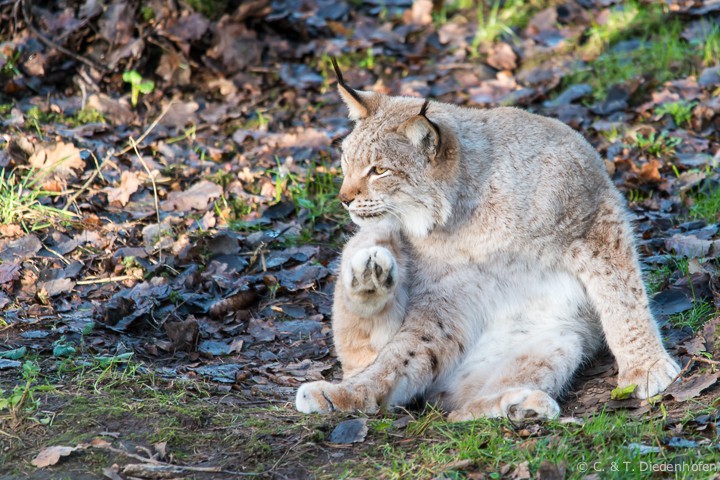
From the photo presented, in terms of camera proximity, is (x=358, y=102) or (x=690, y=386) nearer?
(x=690, y=386)

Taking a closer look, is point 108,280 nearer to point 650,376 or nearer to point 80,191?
point 80,191

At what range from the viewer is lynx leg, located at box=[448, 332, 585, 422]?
3.46 m

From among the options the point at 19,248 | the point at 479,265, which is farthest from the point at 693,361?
the point at 19,248

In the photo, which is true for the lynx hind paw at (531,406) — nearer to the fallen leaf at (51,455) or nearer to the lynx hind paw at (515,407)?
the lynx hind paw at (515,407)

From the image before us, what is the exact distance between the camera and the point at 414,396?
3.83m

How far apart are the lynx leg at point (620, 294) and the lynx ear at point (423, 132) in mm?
786

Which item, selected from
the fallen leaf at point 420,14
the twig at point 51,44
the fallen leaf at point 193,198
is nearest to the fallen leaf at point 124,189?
the fallen leaf at point 193,198

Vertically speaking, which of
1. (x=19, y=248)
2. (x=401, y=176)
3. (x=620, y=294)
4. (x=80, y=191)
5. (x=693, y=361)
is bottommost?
(x=19, y=248)

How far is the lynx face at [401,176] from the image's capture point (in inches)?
153

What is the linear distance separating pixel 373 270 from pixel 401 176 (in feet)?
1.62

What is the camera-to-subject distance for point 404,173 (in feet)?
12.8

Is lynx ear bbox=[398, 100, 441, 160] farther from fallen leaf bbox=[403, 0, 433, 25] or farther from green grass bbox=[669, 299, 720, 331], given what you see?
fallen leaf bbox=[403, 0, 433, 25]

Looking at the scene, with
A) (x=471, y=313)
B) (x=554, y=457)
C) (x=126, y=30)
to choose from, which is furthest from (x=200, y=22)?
(x=554, y=457)

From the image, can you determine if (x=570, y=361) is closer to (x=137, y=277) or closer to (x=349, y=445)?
(x=349, y=445)
